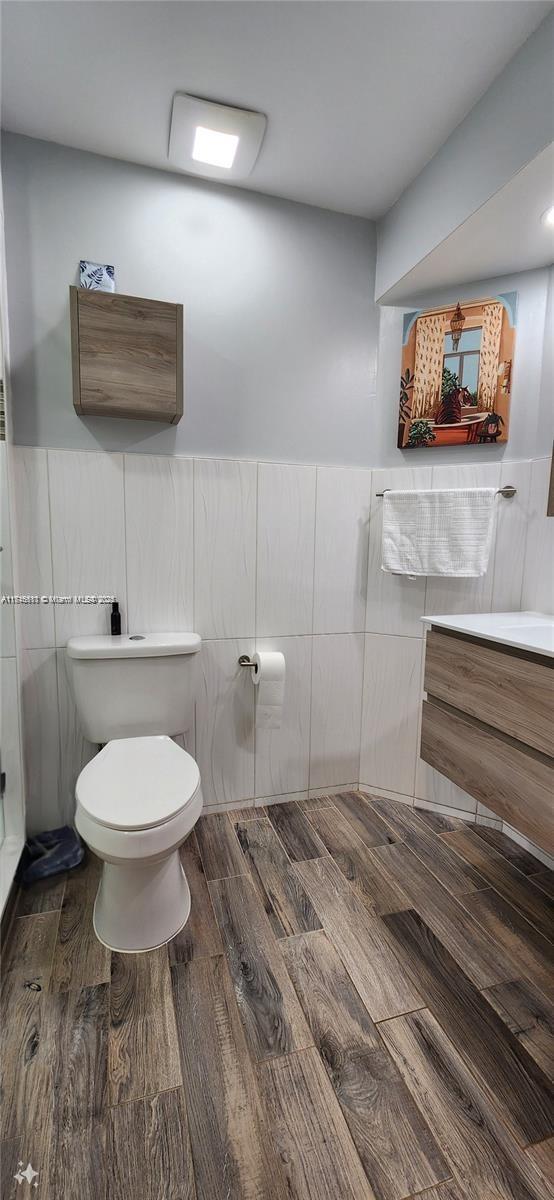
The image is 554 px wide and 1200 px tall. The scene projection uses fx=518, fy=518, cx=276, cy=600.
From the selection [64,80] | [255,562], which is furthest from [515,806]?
[64,80]

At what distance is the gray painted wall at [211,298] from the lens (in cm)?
166

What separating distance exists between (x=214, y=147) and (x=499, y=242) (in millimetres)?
954

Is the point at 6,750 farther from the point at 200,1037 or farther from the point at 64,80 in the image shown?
the point at 64,80

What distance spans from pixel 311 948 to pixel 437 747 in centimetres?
69

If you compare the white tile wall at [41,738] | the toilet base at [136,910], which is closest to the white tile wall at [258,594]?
the white tile wall at [41,738]

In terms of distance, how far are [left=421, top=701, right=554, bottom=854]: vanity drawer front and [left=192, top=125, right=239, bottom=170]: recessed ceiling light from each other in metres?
1.89

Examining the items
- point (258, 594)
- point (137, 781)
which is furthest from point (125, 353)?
point (137, 781)

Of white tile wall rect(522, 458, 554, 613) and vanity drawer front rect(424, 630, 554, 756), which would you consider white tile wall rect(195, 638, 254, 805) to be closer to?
vanity drawer front rect(424, 630, 554, 756)

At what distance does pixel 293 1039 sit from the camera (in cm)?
116

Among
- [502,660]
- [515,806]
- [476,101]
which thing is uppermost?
[476,101]

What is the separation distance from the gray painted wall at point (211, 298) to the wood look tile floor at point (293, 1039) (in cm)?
153

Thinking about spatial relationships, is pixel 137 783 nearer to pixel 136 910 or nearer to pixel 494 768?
pixel 136 910

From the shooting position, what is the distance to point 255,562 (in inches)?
78.8

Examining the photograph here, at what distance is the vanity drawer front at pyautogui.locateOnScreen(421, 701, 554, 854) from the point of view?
1276 mm
